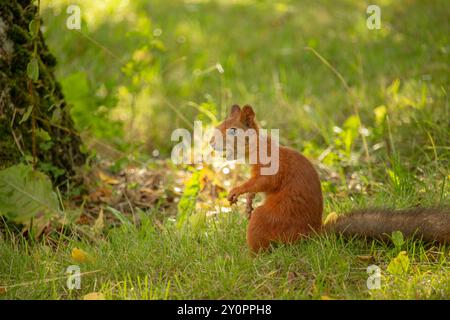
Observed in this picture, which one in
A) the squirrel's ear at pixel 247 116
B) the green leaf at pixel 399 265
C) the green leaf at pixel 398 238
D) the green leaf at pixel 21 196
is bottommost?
the green leaf at pixel 399 265

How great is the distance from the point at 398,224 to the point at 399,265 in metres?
0.27

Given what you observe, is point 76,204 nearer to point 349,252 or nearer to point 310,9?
point 349,252

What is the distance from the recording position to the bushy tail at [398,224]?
2.78m

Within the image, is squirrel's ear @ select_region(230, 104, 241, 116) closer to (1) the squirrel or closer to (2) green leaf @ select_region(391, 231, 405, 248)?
(1) the squirrel

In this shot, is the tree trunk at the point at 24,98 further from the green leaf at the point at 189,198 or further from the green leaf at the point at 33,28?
the green leaf at the point at 189,198

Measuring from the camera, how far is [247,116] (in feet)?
9.60

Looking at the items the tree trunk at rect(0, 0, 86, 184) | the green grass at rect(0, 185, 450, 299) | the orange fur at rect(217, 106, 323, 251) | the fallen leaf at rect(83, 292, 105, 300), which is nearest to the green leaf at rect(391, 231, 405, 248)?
the green grass at rect(0, 185, 450, 299)

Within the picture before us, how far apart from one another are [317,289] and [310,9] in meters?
5.60

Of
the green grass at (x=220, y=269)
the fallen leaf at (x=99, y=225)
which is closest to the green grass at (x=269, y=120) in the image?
the green grass at (x=220, y=269)

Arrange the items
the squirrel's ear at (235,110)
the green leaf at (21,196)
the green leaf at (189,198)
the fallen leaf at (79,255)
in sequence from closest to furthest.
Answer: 1. the fallen leaf at (79,255)
2. the squirrel's ear at (235,110)
3. the green leaf at (21,196)
4. the green leaf at (189,198)

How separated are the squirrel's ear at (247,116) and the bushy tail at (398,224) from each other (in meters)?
0.57

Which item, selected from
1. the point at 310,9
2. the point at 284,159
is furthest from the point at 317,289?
the point at 310,9

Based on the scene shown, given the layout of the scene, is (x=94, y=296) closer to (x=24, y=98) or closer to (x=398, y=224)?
(x=398, y=224)
